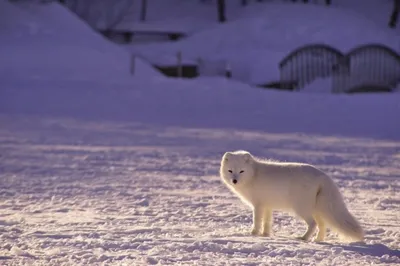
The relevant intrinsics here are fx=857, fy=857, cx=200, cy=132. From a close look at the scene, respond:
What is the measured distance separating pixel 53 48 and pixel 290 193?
1849 centimetres

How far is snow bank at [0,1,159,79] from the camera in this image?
2273cm

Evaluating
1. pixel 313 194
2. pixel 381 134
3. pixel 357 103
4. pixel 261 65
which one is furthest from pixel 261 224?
pixel 261 65

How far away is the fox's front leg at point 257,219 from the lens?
262 inches

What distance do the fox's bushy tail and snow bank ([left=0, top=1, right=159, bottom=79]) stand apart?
16286mm

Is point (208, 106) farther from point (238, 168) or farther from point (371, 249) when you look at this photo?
point (371, 249)

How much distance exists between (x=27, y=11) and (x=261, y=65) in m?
7.47

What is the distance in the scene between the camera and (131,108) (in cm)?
1884

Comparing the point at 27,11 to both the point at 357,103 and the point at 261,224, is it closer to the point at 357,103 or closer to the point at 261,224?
the point at 357,103

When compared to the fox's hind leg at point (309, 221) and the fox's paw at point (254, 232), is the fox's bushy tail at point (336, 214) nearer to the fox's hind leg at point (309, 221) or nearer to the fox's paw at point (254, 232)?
the fox's hind leg at point (309, 221)

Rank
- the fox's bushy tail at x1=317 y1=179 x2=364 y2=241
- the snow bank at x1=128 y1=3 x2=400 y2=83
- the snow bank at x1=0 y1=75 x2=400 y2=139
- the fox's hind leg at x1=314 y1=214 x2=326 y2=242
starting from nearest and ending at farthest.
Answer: the fox's bushy tail at x1=317 y1=179 x2=364 y2=241
the fox's hind leg at x1=314 y1=214 x2=326 y2=242
the snow bank at x1=0 y1=75 x2=400 y2=139
the snow bank at x1=128 y1=3 x2=400 y2=83

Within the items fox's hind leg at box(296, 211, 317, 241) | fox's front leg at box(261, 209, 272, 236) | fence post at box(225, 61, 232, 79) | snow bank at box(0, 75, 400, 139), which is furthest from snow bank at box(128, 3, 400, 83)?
fox's hind leg at box(296, 211, 317, 241)

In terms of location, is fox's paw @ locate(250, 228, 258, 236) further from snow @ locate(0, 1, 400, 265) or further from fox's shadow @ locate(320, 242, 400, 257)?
fox's shadow @ locate(320, 242, 400, 257)

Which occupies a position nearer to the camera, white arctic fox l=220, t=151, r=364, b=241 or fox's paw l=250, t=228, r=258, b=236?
white arctic fox l=220, t=151, r=364, b=241

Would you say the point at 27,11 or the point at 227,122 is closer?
the point at 227,122
